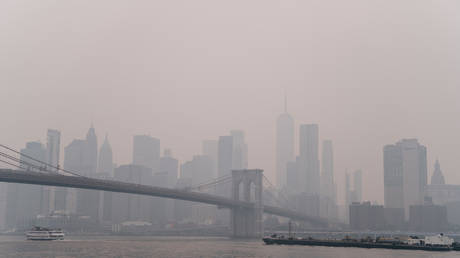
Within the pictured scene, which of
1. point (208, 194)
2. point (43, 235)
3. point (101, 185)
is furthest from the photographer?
point (208, 194)

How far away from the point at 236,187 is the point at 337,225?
3604 inches

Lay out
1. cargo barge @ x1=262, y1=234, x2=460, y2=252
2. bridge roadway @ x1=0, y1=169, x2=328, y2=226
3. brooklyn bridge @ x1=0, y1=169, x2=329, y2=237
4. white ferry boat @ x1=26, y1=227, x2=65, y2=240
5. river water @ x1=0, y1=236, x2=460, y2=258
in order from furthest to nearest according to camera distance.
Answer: white ferry boat @ x1=26, y1=227, x2=65, y2=240 < cargo barge @ x1=262, y1=234, x2=460, y2=252 < brooklyn bridge @ x1=0, y1=169, x2=329, y2=237 < bridge roadway @ x1=0, y1=169, x2=328, y2=226 < river water @ x1=0, y1=236, x2=460, y2=258

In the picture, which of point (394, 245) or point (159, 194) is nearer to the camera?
point (394, 245)

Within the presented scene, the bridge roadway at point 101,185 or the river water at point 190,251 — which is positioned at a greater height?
the bridge roadway at point 101,185

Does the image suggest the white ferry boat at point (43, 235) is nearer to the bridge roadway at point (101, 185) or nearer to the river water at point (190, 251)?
the river water at point (190, 251)

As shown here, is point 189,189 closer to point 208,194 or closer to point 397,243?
point 208,194

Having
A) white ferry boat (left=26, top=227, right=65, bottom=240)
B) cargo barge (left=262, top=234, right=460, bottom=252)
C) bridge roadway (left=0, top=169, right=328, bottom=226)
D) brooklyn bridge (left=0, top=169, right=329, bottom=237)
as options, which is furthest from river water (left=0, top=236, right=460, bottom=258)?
white ferry boat (left=26, top=227, right=65, bottom=240)

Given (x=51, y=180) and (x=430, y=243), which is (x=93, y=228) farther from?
(x=430, y=243)

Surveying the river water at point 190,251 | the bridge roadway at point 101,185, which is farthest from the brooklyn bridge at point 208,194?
the river water at point 190,251

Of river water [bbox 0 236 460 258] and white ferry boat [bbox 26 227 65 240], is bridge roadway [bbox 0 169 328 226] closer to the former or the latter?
river water [bbox 0 236 460 258]

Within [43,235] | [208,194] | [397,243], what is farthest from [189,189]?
[397,243]

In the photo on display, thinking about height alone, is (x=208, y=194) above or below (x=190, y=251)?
above

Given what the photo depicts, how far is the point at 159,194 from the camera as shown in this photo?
85.6 meters

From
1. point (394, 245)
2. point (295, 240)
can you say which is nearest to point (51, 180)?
point (295, 240)
